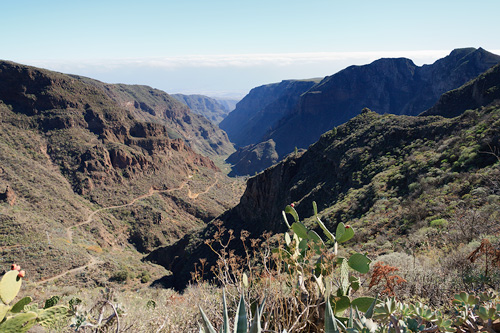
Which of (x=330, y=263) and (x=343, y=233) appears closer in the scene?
(x=330, y=263)

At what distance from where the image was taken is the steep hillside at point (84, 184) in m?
26.1

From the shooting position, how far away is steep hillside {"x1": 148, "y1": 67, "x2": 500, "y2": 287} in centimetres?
998

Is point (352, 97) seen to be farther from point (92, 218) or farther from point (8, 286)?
point (8, 286)

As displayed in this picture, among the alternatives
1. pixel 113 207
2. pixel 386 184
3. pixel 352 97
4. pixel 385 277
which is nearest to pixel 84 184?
pixel 113 207

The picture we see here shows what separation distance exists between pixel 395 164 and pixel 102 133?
164 feet

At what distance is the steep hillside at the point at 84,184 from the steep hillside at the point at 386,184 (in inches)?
344

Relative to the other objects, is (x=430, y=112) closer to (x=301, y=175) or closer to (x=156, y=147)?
(x=301, y=175)

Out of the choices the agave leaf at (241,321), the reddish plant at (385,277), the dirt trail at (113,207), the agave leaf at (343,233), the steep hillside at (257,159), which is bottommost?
the steep hillside at (257,159)

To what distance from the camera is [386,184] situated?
16.7m

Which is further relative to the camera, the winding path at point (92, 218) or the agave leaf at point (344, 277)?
the winding path at point (92, 218)

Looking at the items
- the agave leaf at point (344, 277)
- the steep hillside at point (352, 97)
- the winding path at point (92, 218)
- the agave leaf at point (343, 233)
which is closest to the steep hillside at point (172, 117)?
the steep hillside at point (352, 97)

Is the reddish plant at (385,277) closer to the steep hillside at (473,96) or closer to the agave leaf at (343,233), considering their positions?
the agave leaf at (343,233)

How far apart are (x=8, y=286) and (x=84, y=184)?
47.4 metres

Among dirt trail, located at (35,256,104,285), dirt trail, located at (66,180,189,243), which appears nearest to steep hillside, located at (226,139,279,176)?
dirt trail, located at (66,180,189,243)
